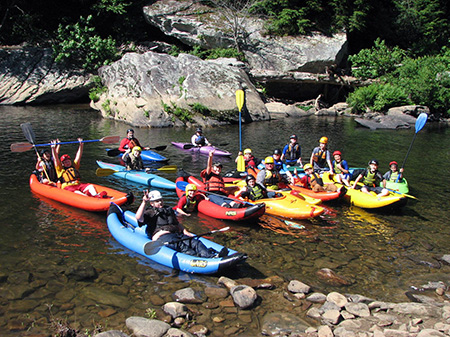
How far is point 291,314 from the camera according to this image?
17.0 feet

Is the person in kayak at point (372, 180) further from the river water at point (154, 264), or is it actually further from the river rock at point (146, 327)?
the river rock at point (146, 327)

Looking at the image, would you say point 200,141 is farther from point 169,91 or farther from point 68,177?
point 169,91

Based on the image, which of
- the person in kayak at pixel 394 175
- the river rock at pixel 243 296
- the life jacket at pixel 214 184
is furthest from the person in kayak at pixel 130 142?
the river rock at pixel 243 296

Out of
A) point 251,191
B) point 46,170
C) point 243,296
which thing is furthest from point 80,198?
point 243,296

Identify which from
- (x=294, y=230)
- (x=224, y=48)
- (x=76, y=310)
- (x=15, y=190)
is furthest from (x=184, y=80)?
(x=76, y=310)

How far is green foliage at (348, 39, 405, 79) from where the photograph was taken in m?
28.6

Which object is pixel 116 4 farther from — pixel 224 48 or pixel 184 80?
pixel 184 80

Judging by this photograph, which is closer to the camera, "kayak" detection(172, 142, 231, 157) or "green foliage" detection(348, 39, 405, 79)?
"kayak" detection(172, 142, 231, 157)

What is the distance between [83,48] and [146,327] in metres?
25.6

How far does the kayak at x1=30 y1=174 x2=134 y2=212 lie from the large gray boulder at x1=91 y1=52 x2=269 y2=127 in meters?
10.7

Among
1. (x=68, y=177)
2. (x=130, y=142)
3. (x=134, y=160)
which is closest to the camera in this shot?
(x=68, y=177)

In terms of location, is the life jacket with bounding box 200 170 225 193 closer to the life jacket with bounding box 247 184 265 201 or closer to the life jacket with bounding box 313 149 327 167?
the life jacket with bounding box 247 184 265 201

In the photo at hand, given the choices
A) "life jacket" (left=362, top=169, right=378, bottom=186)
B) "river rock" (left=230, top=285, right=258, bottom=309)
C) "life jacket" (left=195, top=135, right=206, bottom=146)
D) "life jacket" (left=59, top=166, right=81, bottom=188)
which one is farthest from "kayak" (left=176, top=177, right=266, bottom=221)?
"life jacket" (left=195, top=135, right=206, bottom=146)

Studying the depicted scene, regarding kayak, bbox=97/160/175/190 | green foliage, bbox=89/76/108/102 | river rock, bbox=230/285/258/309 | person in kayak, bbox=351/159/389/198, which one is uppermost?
green foliage, bbox=89/76/108/102
